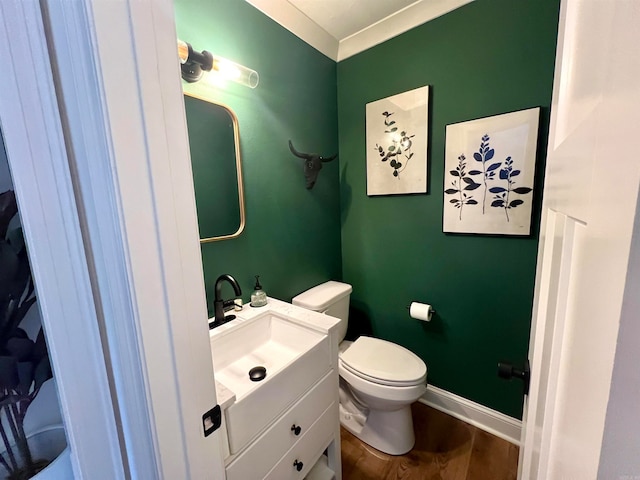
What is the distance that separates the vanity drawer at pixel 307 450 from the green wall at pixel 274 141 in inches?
25.9

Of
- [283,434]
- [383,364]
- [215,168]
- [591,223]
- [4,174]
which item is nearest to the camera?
[591,223]

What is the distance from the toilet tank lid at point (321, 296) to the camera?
1467mm

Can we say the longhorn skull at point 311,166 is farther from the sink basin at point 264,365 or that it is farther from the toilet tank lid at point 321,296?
the sink basin at point 264,365

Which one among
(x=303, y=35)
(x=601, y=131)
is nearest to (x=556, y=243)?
(x=601, y=131)

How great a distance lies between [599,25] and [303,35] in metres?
1.60

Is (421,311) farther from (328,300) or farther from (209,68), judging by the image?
(209,68)

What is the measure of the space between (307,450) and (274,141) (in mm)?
1474

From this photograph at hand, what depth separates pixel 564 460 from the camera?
0.96 feet

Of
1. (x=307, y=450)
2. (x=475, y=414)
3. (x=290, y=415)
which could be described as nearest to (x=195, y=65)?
(x=290, y=415)

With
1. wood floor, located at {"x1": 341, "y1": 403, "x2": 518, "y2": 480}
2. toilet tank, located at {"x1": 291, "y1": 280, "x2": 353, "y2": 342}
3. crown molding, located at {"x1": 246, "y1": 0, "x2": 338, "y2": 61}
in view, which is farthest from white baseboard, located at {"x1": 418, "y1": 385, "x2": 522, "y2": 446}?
crown molding, located at {"x1": 246, "y1": 0, "x2": 338, "y2": 61}

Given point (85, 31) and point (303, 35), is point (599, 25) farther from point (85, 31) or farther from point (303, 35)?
point (303, 35)

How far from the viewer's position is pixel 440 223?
1504 millimetres

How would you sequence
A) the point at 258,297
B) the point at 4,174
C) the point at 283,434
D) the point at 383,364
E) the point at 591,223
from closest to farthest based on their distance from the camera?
1. the point at 591,223
2. the point at 4,174
3. the point at 283,434
4. the point at 258,297
5. the point at 383,364

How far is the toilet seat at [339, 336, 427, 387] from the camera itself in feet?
4.16
